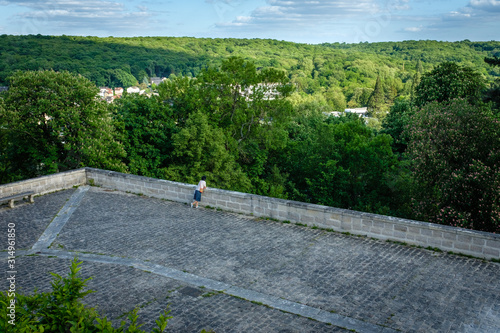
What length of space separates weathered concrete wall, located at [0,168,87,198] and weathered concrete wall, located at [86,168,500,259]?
7.24 ft

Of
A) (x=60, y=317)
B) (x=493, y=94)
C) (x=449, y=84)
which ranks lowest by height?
(x=60, y=317)

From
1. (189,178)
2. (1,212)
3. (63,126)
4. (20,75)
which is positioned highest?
Result: (20,75)

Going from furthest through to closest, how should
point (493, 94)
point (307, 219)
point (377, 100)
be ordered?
1. point (377, 100)
2. point (493, 94)
3. point (307, 219)

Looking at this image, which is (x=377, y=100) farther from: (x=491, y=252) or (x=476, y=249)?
(x=491, y=252)

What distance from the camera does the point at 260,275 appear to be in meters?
9.48

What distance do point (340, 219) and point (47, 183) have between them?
34.9 feet

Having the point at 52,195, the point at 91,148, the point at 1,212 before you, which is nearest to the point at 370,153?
the point at 91,148

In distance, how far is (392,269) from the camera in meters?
9.61

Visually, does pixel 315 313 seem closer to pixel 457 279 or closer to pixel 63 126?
pixel 457 279

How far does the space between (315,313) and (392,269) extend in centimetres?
256

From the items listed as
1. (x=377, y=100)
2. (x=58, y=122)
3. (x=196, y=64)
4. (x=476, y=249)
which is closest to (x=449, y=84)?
(x=58, y=122)

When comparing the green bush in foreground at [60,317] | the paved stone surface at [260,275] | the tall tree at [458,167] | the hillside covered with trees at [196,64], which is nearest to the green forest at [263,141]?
the tall tree at [458,167]

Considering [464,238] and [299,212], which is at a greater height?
[464,238]

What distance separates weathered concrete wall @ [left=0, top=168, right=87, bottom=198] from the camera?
605 inches
